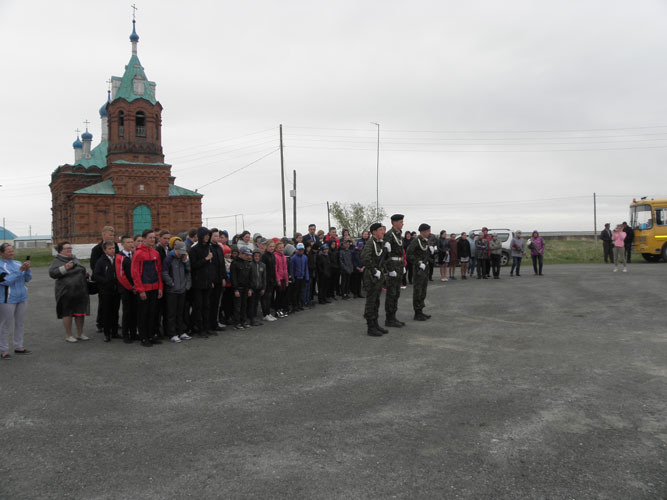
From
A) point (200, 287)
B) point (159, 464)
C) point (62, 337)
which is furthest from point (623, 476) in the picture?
point (62, 337)

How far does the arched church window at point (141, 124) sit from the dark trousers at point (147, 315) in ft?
161

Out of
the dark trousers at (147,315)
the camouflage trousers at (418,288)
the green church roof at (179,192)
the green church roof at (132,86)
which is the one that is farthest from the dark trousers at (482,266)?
the green church roof at (132,86)

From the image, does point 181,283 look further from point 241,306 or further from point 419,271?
point 419,271

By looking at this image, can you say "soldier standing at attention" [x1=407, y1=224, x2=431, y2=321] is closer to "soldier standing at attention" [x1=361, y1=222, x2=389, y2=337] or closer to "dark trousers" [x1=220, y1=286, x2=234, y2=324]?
"soldier standing at attention" [x1=361, y1=222, x2=389, y2=337]

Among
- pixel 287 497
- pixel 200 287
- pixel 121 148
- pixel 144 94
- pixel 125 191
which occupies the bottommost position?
pixel 287 497

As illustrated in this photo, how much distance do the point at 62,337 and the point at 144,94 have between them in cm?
4950

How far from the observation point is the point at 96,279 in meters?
8.97

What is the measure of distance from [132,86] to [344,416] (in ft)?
183

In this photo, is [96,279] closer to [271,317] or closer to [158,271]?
[158,271]

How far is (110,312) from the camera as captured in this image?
8984 mm

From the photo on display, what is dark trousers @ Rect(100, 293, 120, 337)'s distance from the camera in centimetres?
895

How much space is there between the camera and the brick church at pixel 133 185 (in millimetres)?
50938

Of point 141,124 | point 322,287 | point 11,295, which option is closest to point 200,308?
point 11,295

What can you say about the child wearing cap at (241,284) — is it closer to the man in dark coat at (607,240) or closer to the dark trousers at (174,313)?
the dark trousers at (174,313)
